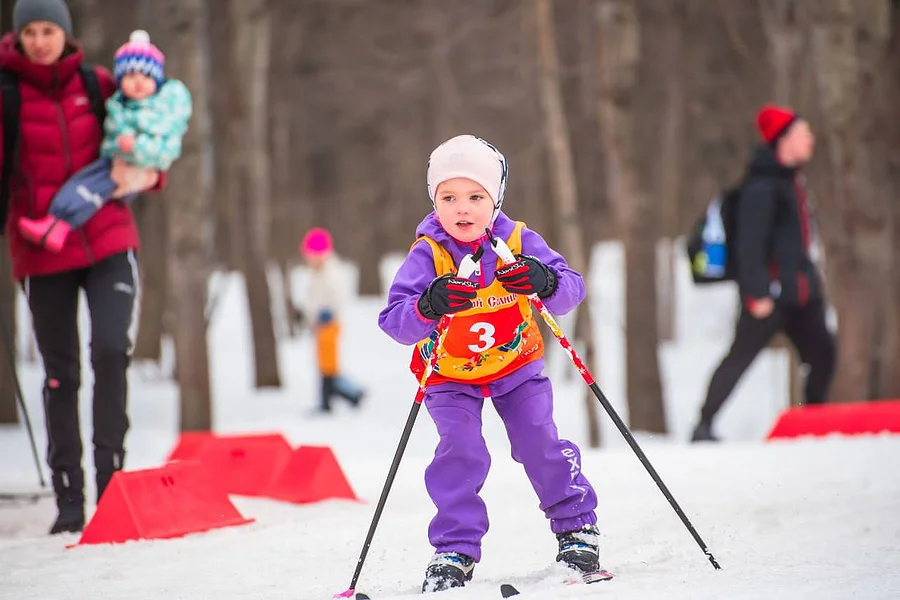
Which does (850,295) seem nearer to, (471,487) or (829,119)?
(829,119)

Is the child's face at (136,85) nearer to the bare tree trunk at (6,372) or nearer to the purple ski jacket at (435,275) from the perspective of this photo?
the purple ski jacket at (435,275)

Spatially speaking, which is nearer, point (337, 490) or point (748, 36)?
point (337, 490)

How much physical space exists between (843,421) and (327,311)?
775 cm

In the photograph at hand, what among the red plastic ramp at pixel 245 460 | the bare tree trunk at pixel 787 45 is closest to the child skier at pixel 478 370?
the red plastic ramp at pixel 245 460

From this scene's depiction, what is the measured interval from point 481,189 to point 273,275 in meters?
28.4

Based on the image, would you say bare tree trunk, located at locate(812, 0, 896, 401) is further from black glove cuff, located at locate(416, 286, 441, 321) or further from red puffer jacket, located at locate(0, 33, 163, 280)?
black glove cuff, located at locate(416, 286, 441, 321)

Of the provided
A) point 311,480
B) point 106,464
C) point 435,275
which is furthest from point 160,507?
point 435,275

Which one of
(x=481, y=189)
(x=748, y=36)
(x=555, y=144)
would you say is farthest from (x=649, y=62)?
(x=481, y=189)

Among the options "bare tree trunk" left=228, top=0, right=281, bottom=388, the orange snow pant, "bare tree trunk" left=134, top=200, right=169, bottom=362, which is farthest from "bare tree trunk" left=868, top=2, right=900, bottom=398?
"bare tree trunk" left=134, top=200, right=169, bottom=362

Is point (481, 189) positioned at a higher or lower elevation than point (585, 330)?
higher

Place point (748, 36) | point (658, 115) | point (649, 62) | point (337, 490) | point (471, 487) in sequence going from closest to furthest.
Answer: point (471, 487)
point (337, 490)
point (748, 36)
point (649, 62)
point (658, 115)

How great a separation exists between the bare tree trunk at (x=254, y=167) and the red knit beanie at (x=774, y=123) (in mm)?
8719

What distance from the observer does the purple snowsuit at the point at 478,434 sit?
13.1 ft

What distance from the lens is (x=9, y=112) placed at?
18.3 feet
